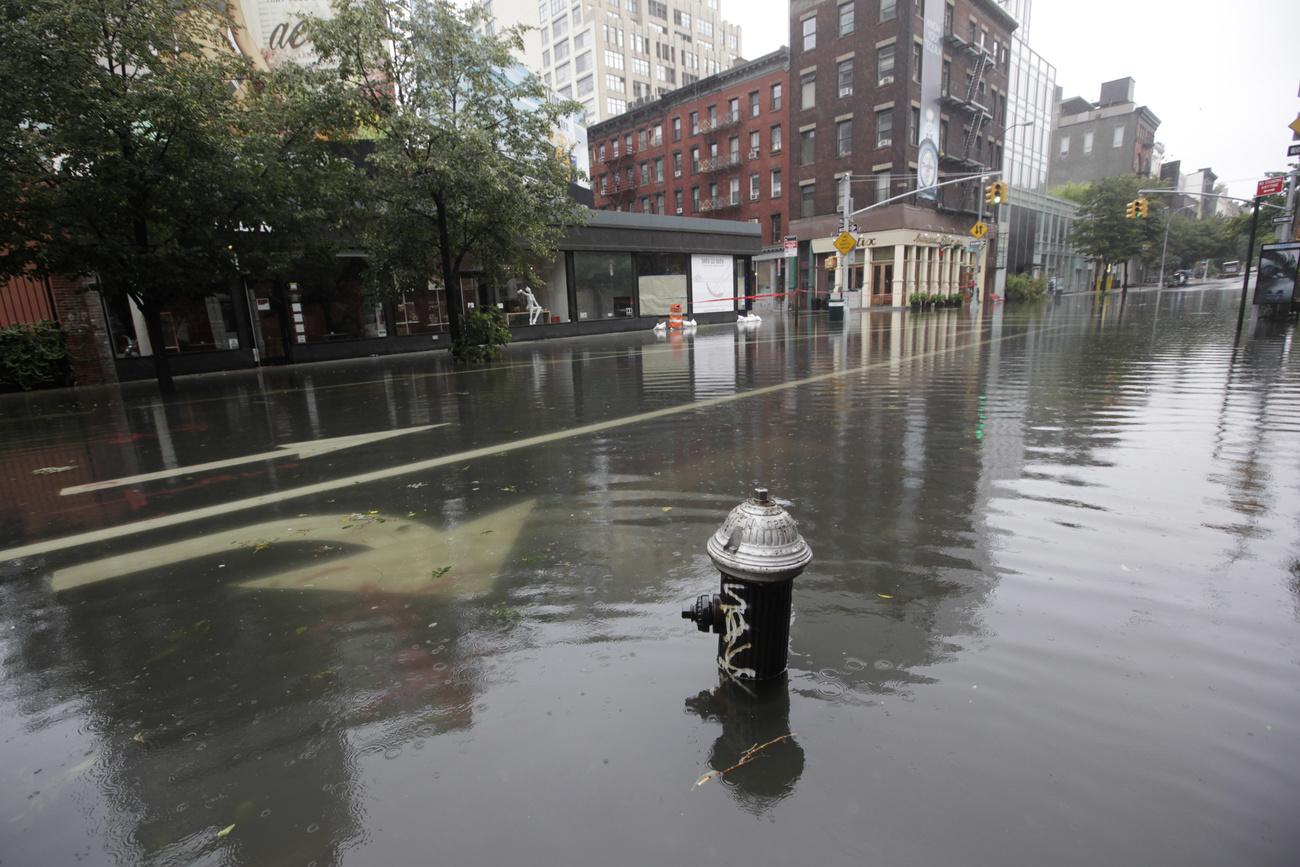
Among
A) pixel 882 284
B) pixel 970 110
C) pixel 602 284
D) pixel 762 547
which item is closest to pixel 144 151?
pixel 762 547

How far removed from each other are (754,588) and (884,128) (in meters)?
46.1

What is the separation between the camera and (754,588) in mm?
2299

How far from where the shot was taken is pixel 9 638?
3.12 metres

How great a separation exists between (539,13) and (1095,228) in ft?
224

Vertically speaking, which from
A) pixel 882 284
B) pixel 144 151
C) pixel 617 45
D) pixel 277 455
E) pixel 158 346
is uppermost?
pixel 617 45

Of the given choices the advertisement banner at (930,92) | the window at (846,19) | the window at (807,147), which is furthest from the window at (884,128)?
the window at (846,19)

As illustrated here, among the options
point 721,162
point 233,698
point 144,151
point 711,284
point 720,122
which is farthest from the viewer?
point 721,162

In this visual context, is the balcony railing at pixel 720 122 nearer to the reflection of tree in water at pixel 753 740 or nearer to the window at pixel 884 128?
the window at pixel 884 128

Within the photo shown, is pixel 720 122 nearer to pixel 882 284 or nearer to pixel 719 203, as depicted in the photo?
pixel 719 203

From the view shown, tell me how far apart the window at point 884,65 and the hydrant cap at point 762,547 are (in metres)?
46.6

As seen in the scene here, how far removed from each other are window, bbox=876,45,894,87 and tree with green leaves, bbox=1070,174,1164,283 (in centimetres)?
3108

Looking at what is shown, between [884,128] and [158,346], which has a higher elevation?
[884,128]

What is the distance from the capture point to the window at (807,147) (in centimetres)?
4453

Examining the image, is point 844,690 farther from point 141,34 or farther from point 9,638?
point 141,34
